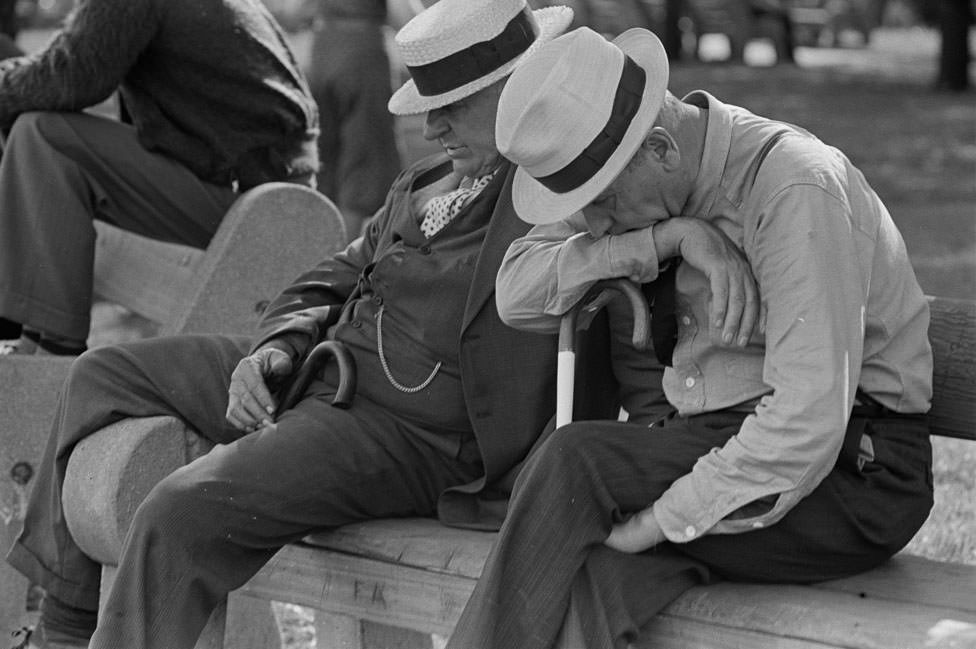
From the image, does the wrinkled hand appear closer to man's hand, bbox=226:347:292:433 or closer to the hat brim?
the hat brim

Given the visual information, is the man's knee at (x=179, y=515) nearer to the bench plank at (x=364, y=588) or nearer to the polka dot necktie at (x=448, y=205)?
the bench plank at (x=364, y=588)

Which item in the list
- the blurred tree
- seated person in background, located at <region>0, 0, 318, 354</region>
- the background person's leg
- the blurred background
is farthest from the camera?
the blurred background

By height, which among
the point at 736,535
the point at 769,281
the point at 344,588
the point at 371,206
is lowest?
the point at 371,206

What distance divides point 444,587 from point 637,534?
0.58 m

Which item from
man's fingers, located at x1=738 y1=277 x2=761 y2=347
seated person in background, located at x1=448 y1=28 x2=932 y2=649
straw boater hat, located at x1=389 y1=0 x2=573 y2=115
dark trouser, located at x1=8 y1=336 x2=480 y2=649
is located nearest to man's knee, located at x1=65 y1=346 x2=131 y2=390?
dark trouser, located at x1=8 y1=336 x2=480 y2=649

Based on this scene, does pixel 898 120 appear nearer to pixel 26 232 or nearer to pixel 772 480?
pixel 26 232

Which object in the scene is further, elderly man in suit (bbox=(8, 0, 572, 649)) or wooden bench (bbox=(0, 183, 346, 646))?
wooden bench (bbox=(0, 183, 346, 646))

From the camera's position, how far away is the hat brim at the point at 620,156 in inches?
114

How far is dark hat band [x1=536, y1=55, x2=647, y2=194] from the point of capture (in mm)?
2904

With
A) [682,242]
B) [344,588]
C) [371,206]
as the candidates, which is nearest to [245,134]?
[344,588]

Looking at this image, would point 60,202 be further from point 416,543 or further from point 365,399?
point 416,543

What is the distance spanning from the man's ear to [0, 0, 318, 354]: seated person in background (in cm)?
226

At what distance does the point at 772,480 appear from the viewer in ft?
9.19

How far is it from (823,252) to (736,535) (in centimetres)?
53
